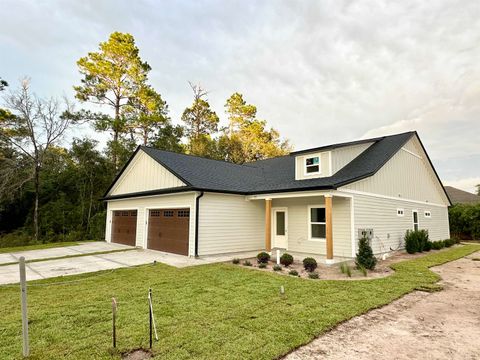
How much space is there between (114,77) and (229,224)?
759 inches

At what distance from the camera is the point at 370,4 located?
10492 mm

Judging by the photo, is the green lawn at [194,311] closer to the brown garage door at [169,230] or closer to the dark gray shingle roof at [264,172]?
the brown garage door at [169,230]

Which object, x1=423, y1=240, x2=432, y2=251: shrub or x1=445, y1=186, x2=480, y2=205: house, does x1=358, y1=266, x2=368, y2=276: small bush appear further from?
x1=445, y1=186, x2=480, y2=205: house

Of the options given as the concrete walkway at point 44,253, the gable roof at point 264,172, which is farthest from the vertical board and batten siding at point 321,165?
the concrete walkway at point 44,253

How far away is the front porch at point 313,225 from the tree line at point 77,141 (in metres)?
13.9

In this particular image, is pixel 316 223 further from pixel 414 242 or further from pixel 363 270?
pixel 414 242

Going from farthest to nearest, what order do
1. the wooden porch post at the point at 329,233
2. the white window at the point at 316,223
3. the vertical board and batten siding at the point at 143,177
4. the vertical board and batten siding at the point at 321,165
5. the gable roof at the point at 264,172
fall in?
the vertical board and batten siding at the point at 143,177 → the vertical board and batten siding at the point at 321,165 → the white window at the point at 316,223 → the gable roof at the point at 264,172 → the wooden porch post at the point at 329,233

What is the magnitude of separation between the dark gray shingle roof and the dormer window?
0.69m

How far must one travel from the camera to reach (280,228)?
13.1 m

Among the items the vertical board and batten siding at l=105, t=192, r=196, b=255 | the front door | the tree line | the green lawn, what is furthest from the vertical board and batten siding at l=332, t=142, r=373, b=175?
the tree line

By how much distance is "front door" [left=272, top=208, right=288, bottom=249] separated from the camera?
1282 centimetres

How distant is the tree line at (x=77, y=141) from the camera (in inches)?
809

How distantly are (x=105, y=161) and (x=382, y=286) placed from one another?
23300 millimetres

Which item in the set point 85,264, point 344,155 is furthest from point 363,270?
point 85,264
